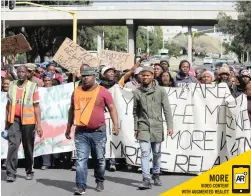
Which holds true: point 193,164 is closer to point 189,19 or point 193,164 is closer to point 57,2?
point 189,19

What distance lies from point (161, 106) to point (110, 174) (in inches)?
77.5

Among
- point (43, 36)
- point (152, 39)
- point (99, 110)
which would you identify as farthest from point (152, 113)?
point (152, 39)

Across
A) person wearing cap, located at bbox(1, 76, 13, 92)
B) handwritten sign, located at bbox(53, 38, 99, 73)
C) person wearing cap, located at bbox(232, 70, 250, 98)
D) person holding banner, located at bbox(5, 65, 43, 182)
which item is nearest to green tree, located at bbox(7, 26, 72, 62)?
handwritten sign, located at bbox(53, 38, 99, 73)

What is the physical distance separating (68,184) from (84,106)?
157cm

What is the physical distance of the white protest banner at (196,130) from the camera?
967 cm

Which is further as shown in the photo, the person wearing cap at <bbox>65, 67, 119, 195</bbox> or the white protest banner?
the white protest banner

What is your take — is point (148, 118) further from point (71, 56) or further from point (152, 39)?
point (152, 39)

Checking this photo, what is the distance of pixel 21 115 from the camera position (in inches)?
377

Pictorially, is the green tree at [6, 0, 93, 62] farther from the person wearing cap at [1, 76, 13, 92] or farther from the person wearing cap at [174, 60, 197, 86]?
the person wearing cap at [174, 60, 197, 86]

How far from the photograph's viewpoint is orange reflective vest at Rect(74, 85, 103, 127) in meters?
8.48

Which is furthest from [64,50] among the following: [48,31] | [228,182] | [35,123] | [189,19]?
[48,31]

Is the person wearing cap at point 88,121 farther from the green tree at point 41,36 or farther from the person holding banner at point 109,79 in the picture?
the green tree at point 41,36

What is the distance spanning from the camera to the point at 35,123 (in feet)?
31.8

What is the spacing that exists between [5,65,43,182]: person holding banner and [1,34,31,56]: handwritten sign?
2.24 meters
